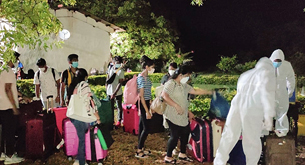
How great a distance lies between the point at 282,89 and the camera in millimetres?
5582

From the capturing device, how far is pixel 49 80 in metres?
6.09

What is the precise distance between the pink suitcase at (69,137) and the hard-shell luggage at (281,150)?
3195 mm

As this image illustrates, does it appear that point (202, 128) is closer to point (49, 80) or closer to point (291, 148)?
point (291, 148)

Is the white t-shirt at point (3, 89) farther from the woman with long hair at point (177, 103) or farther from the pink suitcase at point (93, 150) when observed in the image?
the woman with long hair at point (177, 103)

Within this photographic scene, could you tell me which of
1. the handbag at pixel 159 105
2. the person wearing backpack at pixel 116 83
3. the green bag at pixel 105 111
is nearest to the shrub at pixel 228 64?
the person wearing backpack at pixel 116 83

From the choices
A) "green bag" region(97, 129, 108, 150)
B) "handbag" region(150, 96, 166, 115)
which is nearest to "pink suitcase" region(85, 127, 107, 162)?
"green bag" region(97, 129, 108, 150)

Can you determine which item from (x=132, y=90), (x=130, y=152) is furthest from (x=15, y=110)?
(x=130, y=152)

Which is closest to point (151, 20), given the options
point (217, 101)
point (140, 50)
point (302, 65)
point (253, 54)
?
point (140, 50)

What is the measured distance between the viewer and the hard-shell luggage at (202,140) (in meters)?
4.77

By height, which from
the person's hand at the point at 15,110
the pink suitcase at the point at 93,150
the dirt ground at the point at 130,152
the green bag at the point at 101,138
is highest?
the person's hand at the point at 15,110

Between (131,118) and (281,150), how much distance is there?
339cm

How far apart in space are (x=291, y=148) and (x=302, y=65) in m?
22.1

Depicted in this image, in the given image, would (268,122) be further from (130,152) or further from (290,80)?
(130,152)

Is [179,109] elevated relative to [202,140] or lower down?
elevated
